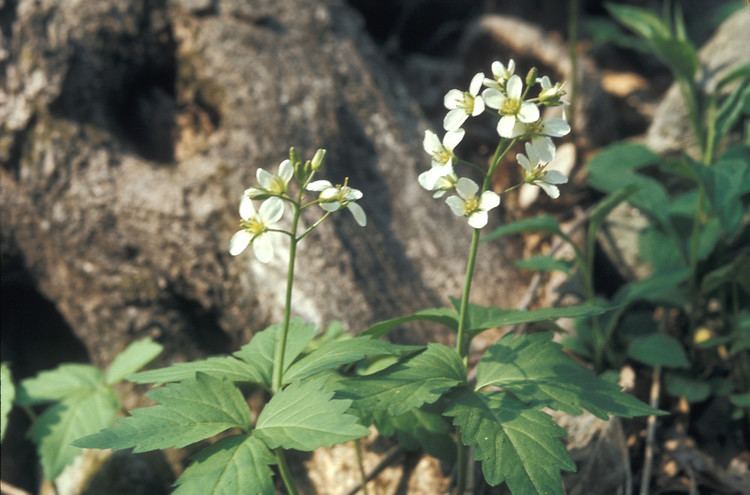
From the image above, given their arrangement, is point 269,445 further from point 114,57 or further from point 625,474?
point 114,57

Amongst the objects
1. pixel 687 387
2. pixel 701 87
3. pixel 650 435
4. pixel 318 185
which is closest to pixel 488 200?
pixel 318 185

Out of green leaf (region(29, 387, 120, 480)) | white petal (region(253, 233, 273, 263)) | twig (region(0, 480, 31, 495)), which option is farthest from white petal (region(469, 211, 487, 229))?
twig (region(0, 480, 31, 495))

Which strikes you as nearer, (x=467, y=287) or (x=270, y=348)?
(x=467, y=287)

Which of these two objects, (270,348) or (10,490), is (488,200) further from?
(10,490)

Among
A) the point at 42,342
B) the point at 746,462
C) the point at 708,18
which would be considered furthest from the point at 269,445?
the point at 708,18

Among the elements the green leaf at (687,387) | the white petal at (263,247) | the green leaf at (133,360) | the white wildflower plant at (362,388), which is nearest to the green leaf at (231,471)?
the white wildflower plant at (362,388)

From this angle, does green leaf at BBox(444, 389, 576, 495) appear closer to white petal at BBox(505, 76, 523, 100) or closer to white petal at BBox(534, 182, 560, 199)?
white petal at BBox(534, 182, 560, 199)

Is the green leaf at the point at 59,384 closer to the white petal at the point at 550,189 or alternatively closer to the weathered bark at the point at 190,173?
the weathered bark at the point at 190,173
